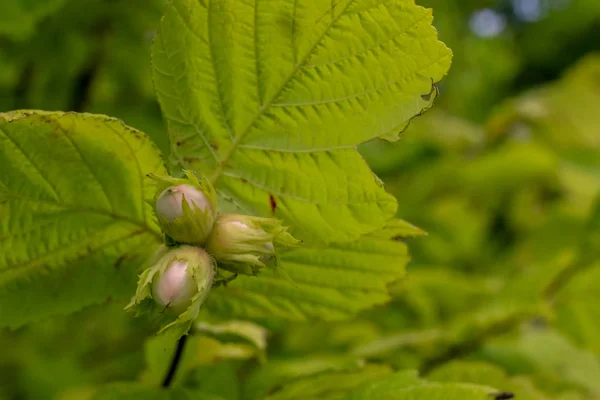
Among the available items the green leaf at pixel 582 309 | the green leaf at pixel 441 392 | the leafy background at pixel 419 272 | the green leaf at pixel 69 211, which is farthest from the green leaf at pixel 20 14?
the green leaf at pixel 582 309

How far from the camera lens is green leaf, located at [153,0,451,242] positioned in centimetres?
59

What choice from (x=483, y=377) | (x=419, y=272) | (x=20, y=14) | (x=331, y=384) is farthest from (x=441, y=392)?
(x=419, y=272)

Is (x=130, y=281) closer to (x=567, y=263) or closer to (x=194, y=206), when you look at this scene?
(x=194, y=206)

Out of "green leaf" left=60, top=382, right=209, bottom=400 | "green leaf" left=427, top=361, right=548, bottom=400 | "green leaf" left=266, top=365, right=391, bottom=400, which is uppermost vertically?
"green leaf" left=427, top=361, right=548, bottom=400

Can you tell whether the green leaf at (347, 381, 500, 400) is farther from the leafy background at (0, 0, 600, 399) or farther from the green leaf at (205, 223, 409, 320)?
the green leaf at (205, 223, 409, 320)

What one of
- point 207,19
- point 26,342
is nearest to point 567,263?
point 207,19

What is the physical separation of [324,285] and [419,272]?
1281 mm

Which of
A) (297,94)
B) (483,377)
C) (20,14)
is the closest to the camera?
(297,94)

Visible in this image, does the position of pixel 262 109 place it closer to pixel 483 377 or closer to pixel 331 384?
pixel 331 384

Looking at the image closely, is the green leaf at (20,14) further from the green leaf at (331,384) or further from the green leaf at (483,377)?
the green leaf at (483,377)

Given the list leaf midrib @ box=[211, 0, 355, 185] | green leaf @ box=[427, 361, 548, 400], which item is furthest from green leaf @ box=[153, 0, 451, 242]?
green leaf @ box=[427, 361, 548, 400]

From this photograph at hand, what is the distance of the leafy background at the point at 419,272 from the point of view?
0.92 m

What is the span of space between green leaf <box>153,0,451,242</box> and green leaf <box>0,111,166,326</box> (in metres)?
0.06

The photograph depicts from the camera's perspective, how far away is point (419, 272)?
6.49 feet
